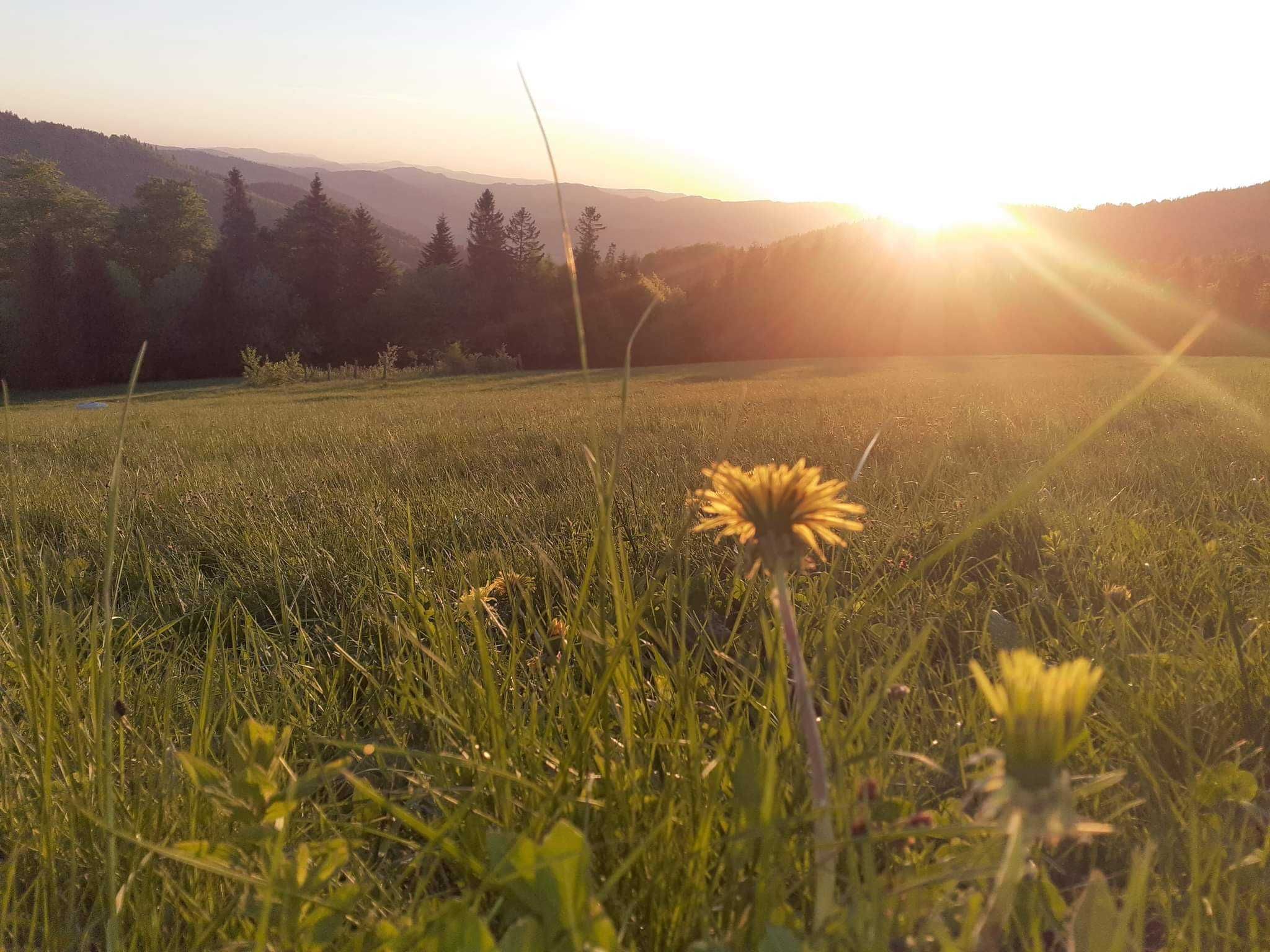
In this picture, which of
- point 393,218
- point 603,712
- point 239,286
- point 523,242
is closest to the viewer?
point 603,712

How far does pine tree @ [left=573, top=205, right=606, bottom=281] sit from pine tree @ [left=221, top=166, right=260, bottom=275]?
22022 millimetres

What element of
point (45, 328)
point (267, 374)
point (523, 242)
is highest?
point (523, 242)

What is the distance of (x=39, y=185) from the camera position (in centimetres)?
4881

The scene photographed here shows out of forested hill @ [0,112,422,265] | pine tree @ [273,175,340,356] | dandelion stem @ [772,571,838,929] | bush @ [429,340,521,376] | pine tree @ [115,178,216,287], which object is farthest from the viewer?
forested hill @ [0,112,422,265]

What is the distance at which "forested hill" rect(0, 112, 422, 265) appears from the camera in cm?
11500

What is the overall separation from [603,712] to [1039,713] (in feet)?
2.59

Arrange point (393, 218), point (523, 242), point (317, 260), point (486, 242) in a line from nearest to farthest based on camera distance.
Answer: point (317, 260)
point (486, 242)
point (523, 242)
point (393, 218)

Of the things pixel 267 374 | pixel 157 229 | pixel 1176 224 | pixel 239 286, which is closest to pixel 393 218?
pixel 157 229

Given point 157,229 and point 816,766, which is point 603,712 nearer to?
point 816,766

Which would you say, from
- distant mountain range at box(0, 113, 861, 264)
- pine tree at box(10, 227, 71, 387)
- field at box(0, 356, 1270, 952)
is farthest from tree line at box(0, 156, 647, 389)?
field at box(0, 356, 1270, 952)

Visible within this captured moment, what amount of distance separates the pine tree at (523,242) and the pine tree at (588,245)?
329 cm

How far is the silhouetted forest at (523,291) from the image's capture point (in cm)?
3062

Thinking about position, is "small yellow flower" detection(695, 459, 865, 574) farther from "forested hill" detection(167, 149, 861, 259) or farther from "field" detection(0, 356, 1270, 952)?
"forested hill" detection(167, 149, 861, 259)

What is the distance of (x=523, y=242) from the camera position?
5669cm
